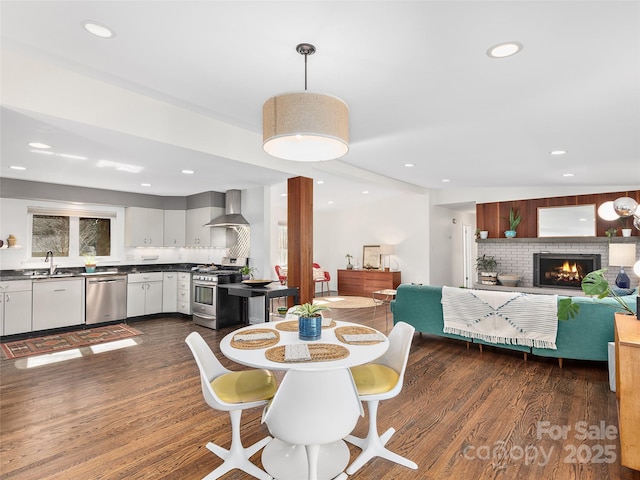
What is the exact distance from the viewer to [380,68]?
8.12ft

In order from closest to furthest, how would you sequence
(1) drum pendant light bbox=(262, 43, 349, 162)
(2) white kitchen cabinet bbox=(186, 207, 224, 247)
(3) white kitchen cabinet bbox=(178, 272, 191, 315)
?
(1) drum pendant light bbox=(262, 43, 349, 162), (3) white kitchen cabinet bbox=(178, 272, 191, 315), (2) white kitchen cabinet bbox=(186, 207, 224, 247)

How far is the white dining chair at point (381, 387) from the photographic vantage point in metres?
2.10

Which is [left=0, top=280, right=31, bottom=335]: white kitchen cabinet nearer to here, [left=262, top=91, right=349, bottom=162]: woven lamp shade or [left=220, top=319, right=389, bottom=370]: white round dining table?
[left=220, top=319, right=389, bottom=370]: white round dining table

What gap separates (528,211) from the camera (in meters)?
7.35

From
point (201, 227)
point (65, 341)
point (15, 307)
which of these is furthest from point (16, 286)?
point (201, 227)

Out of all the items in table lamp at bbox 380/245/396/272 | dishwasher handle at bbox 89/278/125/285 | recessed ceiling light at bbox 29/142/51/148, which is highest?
recessed ceiling light at bbox 29/142/51/148

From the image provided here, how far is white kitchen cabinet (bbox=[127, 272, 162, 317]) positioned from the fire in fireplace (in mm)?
7465

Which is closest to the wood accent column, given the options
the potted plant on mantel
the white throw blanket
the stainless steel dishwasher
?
the white throw blanket

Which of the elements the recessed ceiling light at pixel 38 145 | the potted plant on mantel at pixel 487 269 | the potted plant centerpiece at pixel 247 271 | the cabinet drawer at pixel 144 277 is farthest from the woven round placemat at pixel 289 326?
the potted plant on mantel at pixel 487 269

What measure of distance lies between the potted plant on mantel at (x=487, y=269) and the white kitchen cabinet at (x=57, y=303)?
7.59 m

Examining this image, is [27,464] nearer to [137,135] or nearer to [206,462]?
[206,462]

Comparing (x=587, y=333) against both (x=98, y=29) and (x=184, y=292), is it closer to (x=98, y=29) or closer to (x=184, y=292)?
(x=98, y=29)

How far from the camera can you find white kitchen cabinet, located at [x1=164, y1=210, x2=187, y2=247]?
22.3 feet

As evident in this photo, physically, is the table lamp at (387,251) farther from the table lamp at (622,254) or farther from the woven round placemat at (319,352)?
the woven round placemat at (319,352)
